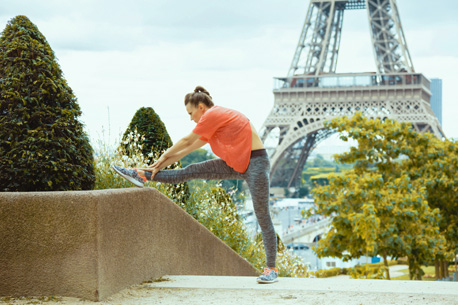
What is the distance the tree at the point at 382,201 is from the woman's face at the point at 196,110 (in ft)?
31.8

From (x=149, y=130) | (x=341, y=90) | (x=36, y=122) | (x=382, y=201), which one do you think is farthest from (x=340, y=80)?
(x=36, y=122)

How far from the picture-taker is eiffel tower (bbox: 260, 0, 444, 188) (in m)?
40.5

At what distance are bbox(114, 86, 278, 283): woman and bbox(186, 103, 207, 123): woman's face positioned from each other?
0.09 ft

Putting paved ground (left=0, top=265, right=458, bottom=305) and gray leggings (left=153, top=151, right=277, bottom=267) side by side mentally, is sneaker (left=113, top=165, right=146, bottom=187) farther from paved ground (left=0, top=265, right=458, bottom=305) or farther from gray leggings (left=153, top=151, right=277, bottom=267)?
paved ground (left=0, top=265, right=458, bottom=305)

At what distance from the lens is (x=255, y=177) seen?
509cm

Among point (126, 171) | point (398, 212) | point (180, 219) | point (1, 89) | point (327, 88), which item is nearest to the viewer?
point (1, 89)

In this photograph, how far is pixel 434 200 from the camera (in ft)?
63.8

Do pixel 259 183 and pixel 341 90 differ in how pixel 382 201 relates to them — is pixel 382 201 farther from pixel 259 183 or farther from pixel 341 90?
pixel 341 90

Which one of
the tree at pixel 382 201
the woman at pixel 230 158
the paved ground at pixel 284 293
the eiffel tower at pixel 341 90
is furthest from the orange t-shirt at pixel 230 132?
the eiffel tower at pixel 341 90

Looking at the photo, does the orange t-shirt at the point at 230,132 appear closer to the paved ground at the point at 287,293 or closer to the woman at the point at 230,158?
the woman at the point at 230,158

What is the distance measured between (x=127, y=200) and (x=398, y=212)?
A: 1240cm

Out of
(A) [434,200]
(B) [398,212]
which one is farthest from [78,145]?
(A) [434,200]

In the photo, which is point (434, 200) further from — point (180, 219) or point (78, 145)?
point (78, 145)

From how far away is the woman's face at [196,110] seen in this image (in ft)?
17.5
